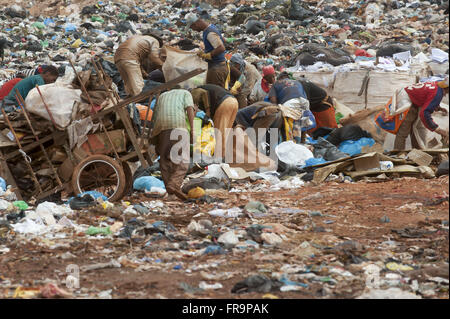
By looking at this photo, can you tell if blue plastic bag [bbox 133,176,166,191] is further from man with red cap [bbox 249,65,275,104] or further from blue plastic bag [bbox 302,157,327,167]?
man with red cap [bbox 249,65,275,104]

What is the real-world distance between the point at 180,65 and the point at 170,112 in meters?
2.52

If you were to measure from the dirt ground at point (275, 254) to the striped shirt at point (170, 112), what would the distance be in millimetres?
834

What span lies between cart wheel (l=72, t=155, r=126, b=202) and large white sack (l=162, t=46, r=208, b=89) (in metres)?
2.62

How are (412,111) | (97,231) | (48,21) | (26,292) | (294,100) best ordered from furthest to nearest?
(48,21) → (294,100) → (412,111) → (97,231) → (26,292)

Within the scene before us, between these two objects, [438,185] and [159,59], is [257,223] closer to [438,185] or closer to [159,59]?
[438,185]

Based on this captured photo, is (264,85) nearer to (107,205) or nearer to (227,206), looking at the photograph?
(227,206)

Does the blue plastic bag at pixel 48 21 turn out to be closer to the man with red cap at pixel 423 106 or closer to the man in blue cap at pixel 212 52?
the man in blue cap at pixel 212 52

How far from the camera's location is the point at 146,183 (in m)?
7.04

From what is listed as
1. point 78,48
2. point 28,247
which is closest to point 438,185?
point 28,247

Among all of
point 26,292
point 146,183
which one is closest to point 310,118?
point 146,183

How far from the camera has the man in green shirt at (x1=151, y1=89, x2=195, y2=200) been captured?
6449mm

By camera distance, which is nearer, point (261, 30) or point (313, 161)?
point (313, 161)

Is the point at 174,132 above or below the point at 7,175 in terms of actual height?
above

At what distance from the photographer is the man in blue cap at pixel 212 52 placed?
887 cm
